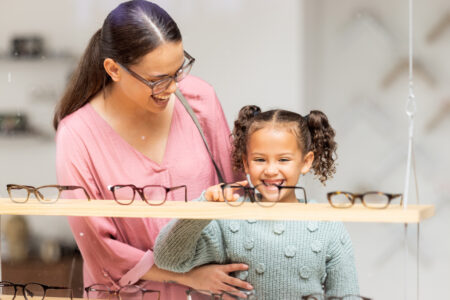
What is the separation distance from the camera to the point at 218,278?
6.03 feet

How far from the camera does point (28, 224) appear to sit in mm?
2186

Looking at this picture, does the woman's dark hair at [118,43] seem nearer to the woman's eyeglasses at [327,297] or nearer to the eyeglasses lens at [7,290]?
the eyeglasses lens at [7,290]

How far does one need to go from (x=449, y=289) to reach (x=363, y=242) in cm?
24

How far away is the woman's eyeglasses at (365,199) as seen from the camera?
1.57 metres

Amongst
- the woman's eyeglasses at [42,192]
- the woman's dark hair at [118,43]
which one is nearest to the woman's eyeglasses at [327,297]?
the woman's eyeglasses at [42,192]

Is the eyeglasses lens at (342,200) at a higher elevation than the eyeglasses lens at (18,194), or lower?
higher

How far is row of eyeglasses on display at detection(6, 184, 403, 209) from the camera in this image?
5.22 ft

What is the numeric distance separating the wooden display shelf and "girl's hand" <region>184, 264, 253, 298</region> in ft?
0.67

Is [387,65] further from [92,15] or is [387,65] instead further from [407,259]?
[92,15]

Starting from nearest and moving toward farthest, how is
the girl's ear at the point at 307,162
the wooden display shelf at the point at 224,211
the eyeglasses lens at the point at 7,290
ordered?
the wooden display shelf at the point at 224,211, the girl's ear at the point at 307,162, the eyeglasses lens at the point at 7,290

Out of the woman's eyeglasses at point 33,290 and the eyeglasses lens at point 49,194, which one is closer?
the eyeglasses lens at point 49,194

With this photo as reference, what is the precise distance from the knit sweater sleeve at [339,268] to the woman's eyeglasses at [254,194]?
164 millimetres

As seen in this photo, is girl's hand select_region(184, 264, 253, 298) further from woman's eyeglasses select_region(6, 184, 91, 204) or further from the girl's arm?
woman's eyeglasses select_region(6, 184, 91, 204)

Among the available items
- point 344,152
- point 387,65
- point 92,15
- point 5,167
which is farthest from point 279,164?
point 5,167
